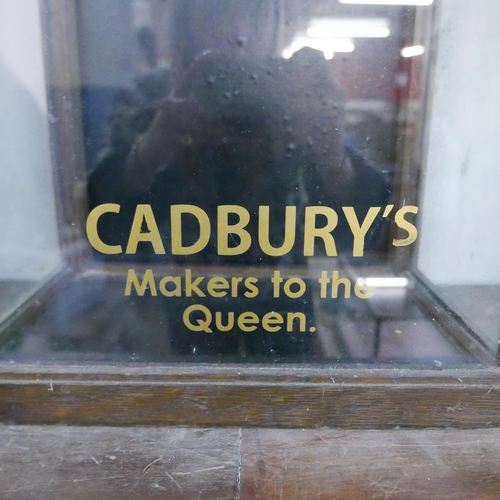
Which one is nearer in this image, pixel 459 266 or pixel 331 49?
pixel 331 49

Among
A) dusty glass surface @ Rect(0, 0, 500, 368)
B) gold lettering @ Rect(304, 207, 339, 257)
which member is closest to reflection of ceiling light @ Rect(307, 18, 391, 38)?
dusty glass surface @ Rect(0, 0, 500, 368)

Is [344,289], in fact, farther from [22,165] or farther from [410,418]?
[22,165]

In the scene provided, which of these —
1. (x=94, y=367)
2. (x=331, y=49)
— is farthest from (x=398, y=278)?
(x=94, y=367)

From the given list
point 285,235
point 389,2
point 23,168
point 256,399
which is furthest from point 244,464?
point 389,2

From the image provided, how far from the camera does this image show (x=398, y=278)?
0.76 metres

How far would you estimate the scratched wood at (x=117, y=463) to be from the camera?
1.93 ft

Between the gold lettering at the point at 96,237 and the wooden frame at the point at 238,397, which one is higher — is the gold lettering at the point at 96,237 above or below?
above

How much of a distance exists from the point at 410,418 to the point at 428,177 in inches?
14.3

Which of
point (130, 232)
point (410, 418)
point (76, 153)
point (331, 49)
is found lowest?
point (410, 418)

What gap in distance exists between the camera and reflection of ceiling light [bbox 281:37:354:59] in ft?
2.23

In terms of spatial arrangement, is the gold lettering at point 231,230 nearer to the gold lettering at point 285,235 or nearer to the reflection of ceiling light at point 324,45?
the gold lettering at point 285,235

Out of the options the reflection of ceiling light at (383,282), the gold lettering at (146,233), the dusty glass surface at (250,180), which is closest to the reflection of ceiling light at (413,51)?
the dusty glass surface at (250,180)

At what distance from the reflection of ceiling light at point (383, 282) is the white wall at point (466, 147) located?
42 millimetres

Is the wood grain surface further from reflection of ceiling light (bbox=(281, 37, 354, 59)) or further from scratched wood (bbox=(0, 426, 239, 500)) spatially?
reflection of ceiling light (bbox=(281, 37, 354, 59))
